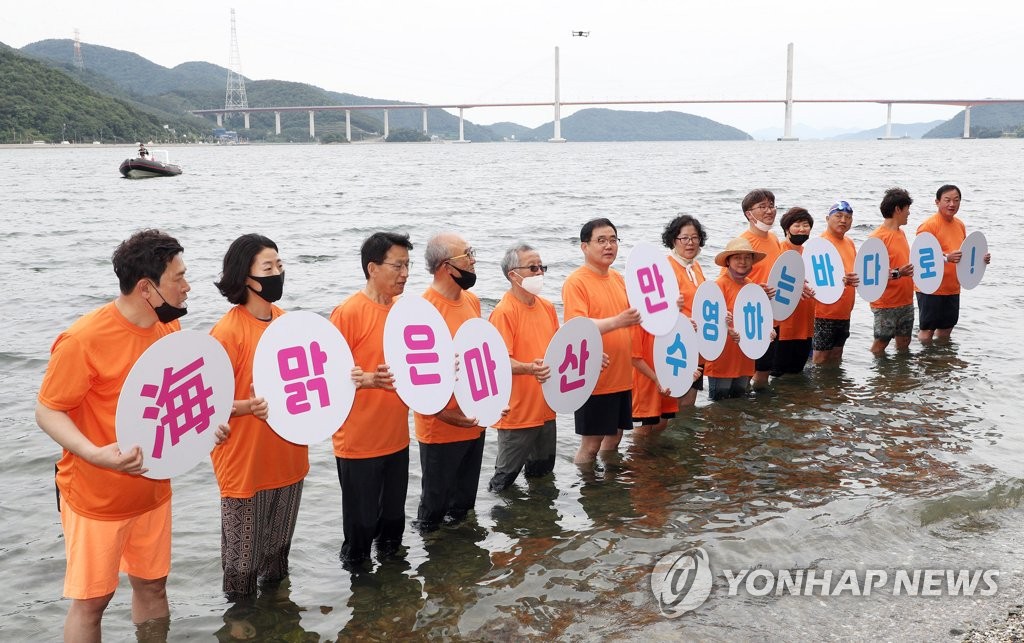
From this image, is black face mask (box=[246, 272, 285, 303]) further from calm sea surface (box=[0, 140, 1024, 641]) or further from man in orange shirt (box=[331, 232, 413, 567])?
calm sea surface (box=[0, 140, 1024, 641])

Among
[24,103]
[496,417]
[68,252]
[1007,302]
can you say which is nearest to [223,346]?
[496,417]

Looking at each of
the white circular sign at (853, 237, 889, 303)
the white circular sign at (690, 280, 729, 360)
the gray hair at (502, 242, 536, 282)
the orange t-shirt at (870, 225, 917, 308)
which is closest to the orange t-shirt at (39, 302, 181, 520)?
the gray hair at (502, 242, 536, 282)

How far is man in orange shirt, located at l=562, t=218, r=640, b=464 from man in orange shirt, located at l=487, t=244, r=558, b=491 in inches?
9.9

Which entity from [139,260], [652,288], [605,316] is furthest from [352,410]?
[652,288]

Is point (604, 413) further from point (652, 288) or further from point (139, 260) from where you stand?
point (139, 260)

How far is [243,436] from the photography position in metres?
4.39

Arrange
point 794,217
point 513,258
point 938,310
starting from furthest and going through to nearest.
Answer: point 938,310, point 794,217, point 513,258

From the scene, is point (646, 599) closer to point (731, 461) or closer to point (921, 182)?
point (731, 461)

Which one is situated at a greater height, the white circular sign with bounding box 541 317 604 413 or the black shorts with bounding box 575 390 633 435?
the white circular sign with bounding box 541 317 604 413

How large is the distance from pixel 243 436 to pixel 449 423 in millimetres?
1319

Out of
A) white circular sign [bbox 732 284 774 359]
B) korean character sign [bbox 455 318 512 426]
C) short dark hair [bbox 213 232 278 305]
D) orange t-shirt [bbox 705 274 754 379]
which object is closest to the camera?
short dark hair [bbox 213 232 278 305]

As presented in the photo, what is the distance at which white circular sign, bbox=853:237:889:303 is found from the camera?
A: 867 centimetres

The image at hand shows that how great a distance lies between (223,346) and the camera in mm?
4277

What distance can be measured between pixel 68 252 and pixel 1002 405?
21.0 metres
